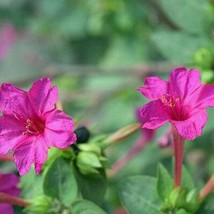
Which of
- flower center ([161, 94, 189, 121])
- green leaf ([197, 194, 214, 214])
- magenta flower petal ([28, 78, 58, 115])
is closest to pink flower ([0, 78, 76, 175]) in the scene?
magenta flower petal ([28, 78, 58, 115])

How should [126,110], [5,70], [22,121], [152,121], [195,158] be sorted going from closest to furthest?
[152,121] < [22,121] < [195,158] < [126,110] < [5,70]

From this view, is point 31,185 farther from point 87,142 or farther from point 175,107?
point 175,107

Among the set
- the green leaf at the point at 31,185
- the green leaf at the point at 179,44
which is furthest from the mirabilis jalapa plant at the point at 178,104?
the green leaf at the point at 179,44

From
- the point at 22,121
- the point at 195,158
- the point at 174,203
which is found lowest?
the point at 195,158

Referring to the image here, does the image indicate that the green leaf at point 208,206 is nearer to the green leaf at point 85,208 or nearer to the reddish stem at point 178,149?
the reddish stem at point 178,149

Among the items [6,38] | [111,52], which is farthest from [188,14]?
[6,38]

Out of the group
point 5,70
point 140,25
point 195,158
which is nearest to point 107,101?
point 140,25

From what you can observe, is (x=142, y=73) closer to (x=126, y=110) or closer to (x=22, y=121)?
(x=126, y=110)
